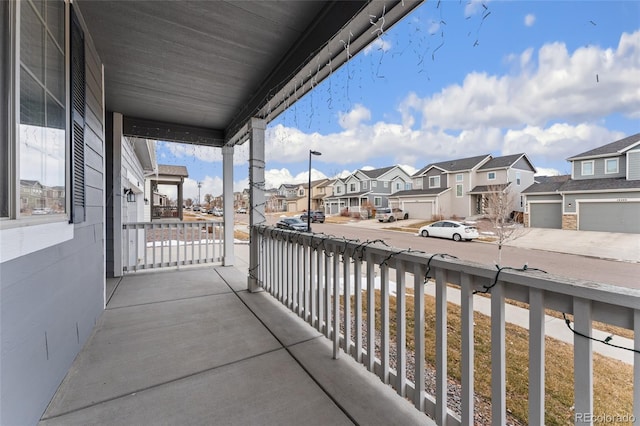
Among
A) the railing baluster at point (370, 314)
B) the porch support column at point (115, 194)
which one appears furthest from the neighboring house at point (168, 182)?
the railing baluster at point (370, 314)

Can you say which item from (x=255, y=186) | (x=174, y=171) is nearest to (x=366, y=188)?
(x=255, y=186)

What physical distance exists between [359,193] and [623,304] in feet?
4.31

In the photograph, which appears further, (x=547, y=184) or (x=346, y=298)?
(x=346, y=298)

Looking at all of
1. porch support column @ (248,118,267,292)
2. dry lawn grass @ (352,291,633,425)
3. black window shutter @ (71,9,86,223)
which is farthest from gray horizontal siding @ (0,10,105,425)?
dry lawn grass @ (352,291,633,425)

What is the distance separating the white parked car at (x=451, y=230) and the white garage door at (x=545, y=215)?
0.20 metres

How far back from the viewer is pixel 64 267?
1.86 m

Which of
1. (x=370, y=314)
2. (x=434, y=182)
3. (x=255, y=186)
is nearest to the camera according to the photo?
(x=434, y=182)

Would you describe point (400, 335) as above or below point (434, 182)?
below

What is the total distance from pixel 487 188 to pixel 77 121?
2787 millimetres

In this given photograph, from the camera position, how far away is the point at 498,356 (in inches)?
43.4

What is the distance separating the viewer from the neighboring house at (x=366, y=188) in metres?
1.53

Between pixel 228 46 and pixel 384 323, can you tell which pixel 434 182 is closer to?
pixel 384 323

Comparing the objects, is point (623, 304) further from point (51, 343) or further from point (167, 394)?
point (51, 343)

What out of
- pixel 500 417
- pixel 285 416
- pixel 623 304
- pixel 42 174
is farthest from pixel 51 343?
pixel 623 304
